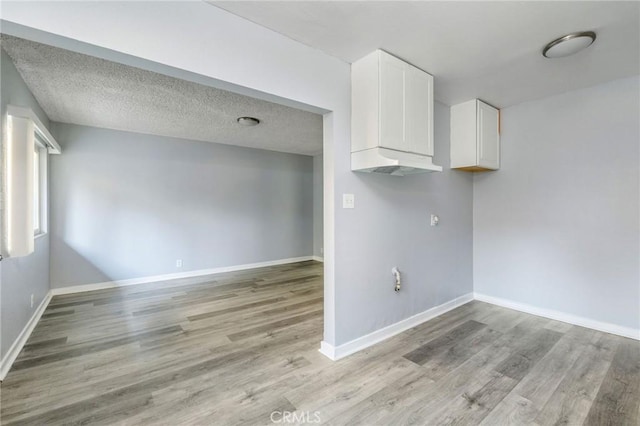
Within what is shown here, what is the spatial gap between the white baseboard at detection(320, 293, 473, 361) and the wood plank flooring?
2.6 inches

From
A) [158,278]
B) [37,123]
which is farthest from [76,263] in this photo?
[37,123]

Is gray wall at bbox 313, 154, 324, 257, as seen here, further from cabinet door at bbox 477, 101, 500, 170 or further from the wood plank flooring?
cabinet door at bbox 477, 101, 500, 170

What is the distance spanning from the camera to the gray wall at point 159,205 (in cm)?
407

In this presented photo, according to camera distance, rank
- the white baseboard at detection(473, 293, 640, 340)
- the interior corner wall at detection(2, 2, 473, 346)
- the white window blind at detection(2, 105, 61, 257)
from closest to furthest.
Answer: the interior corner wall at detection(2, 2, 473, 346) → the white window blind at detection(2, 105, 61, 257) → the white baseboard at detection(473, 293, 640, 340)

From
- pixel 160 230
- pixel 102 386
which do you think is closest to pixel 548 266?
pixel 102 386

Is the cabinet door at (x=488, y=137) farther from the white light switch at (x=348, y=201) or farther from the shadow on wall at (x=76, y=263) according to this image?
the shadow on wall at (x=76, y=263)

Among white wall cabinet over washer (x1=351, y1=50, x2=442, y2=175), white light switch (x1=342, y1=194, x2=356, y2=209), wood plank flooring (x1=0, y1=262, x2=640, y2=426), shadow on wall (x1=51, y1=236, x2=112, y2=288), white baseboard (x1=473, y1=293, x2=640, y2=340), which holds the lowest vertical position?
wood plank flooring (x1=0, y1=262, x2=640, y2=426)

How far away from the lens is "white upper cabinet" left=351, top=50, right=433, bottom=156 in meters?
2.21

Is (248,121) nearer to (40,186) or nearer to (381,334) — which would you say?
(40,186)

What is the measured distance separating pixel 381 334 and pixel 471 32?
258cm

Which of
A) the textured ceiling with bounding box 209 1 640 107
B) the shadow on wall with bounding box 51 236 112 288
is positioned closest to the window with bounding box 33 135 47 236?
the shadow on wall with bounding box 51 236 112 288

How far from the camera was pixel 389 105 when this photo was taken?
2254mm
